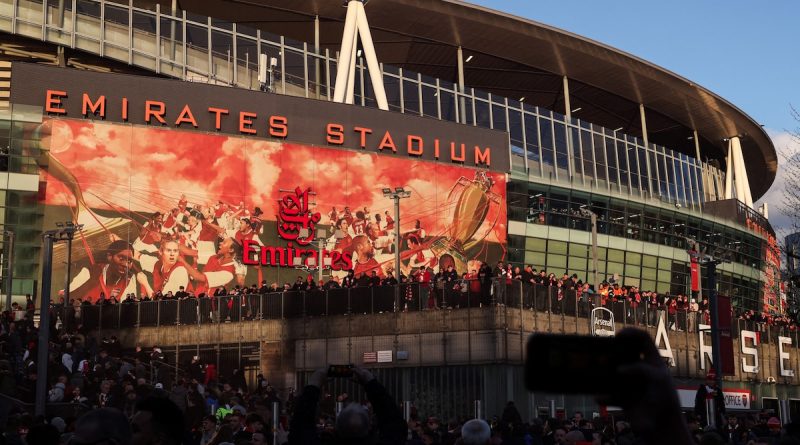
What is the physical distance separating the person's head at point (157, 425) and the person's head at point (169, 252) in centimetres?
4774

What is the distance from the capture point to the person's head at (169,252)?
5138 cm

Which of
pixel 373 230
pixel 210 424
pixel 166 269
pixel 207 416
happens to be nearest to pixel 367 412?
pixel 210 424

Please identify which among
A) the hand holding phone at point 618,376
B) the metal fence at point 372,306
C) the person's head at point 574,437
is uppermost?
the metal fence at point 372,306

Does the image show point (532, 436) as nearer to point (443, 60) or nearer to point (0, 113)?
point (0, 113)

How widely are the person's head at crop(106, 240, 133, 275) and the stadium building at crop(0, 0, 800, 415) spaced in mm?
149

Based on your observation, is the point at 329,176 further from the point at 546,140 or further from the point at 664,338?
the point at 664,338

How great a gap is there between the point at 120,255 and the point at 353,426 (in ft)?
154

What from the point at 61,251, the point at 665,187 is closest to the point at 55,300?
the point at 61,251

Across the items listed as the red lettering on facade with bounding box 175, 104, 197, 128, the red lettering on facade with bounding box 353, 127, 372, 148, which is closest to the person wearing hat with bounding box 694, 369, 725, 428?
the red lettering on facade with bounding box 353, 127, 372, 148

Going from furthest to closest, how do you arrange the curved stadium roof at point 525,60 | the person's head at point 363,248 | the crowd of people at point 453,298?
the curved stadium roof at point 525,60 < the person's head at point 363,248 < the crowd of people at point 453,298

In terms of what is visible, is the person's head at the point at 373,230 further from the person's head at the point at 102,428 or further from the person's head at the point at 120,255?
the person's head at the point at 102,428

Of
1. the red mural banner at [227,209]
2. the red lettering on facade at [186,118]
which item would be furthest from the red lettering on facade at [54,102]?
the red lettering on facade at [186,118]

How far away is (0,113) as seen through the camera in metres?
50.8

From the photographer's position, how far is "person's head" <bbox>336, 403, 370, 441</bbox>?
5.40 meters
